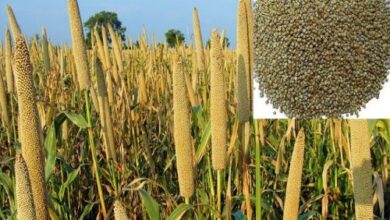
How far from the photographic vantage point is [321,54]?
6.45 ft

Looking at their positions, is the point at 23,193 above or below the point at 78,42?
below

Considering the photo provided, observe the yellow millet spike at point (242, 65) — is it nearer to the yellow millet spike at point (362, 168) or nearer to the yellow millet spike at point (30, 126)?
the yellow millet spike at point (362, 168)

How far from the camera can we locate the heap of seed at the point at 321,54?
1.87 metres

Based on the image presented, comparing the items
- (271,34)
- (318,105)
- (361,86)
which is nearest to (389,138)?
(361,86)

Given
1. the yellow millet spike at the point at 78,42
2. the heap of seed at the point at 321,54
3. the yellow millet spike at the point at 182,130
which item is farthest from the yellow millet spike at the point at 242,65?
the yellow millet spike at the point at 78,42

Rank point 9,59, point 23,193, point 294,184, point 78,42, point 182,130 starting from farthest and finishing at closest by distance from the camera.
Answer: point 9,59, point 78,42, point 182,130, point 294,184, point 23,193

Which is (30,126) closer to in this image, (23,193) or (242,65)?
(23,193)

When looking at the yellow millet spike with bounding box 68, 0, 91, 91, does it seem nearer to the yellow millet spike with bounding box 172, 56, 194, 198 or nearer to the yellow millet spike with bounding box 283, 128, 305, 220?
the yellow millet spike with bounding box 172, 56, 194, 198

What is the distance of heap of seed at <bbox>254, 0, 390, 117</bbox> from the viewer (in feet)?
6.13

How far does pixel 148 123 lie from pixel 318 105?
1937 mm

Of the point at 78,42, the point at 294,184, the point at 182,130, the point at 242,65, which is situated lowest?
the point at 294,184

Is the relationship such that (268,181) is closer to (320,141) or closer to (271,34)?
(320,141)

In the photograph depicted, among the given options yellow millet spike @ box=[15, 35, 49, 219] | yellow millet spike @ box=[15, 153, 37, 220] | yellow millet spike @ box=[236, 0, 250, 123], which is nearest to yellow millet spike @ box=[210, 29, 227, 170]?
yellow millet spike @ box=[236, 0, 250, 123]

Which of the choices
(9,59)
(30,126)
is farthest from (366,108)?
(9,59)
